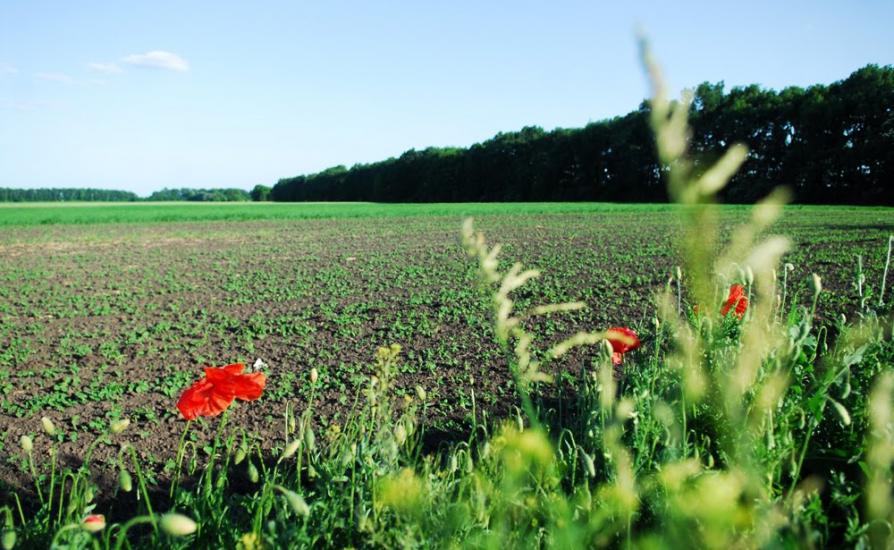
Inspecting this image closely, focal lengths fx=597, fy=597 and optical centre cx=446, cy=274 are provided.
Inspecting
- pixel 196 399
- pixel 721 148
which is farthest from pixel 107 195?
pixel 196 399

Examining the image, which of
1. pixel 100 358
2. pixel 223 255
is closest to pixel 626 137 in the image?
pixel 223 255

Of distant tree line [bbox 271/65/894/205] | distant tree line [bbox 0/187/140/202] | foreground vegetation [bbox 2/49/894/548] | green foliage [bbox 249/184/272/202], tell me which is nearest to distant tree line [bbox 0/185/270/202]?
distant tree line [bbox 0/187/140/202]

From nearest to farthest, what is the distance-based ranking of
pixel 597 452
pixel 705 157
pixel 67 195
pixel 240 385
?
pixel 705 157, pixel 240 385, pixel 597 452, pixel 67 195

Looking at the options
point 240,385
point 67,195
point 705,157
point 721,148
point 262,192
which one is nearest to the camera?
point 705,157

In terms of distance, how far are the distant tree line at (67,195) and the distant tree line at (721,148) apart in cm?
4765

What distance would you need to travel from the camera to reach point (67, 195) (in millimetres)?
97938

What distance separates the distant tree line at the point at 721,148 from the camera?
35.4 metres

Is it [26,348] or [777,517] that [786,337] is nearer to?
[777,517]

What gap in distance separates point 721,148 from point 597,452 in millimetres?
13173

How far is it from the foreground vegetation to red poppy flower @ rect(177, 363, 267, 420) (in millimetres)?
46

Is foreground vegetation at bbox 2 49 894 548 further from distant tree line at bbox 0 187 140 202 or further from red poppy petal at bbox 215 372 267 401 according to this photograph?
distant tree line at bbox 0 187 140 202

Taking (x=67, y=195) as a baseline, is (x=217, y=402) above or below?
below

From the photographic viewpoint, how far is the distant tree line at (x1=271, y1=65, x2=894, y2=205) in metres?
35.4

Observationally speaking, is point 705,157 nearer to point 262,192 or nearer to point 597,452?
point 597,452
